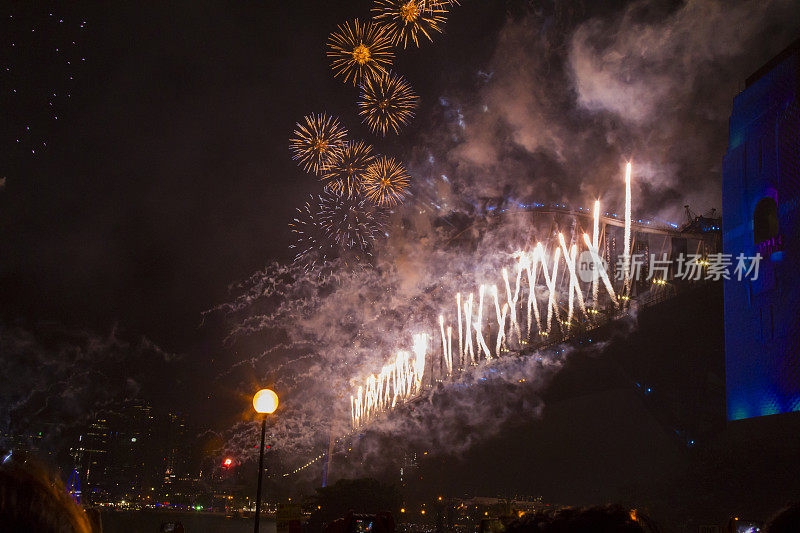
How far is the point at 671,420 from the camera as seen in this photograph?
49.4 metres

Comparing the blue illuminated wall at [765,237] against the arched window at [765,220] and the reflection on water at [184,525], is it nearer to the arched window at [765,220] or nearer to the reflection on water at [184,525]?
the arched window at [765,220]

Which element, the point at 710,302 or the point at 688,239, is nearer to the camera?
the point at 710,302

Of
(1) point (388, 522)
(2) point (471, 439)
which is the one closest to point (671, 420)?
(2) point (471, 439)

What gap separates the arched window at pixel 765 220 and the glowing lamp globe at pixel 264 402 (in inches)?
1214

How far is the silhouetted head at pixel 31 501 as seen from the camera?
2689mm

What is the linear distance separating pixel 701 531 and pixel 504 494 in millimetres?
52174

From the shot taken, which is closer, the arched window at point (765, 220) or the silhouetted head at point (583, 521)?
the silhouetted head at point (583, 521)

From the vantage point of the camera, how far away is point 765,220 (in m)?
33.2

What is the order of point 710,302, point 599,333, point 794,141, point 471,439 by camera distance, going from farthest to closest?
point 471,439 < point 599,333 < point 710,302 < point 794,141

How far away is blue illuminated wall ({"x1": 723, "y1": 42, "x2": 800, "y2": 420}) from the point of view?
30078 millimetres

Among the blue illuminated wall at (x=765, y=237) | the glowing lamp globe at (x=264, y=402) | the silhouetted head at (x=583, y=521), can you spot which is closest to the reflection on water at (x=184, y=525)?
the blue illuminated wall at (x=765, y=237)

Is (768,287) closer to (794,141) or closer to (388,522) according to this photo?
(794,141)

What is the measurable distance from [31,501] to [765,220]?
3754 centimetres

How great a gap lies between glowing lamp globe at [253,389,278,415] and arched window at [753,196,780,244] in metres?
30.8
